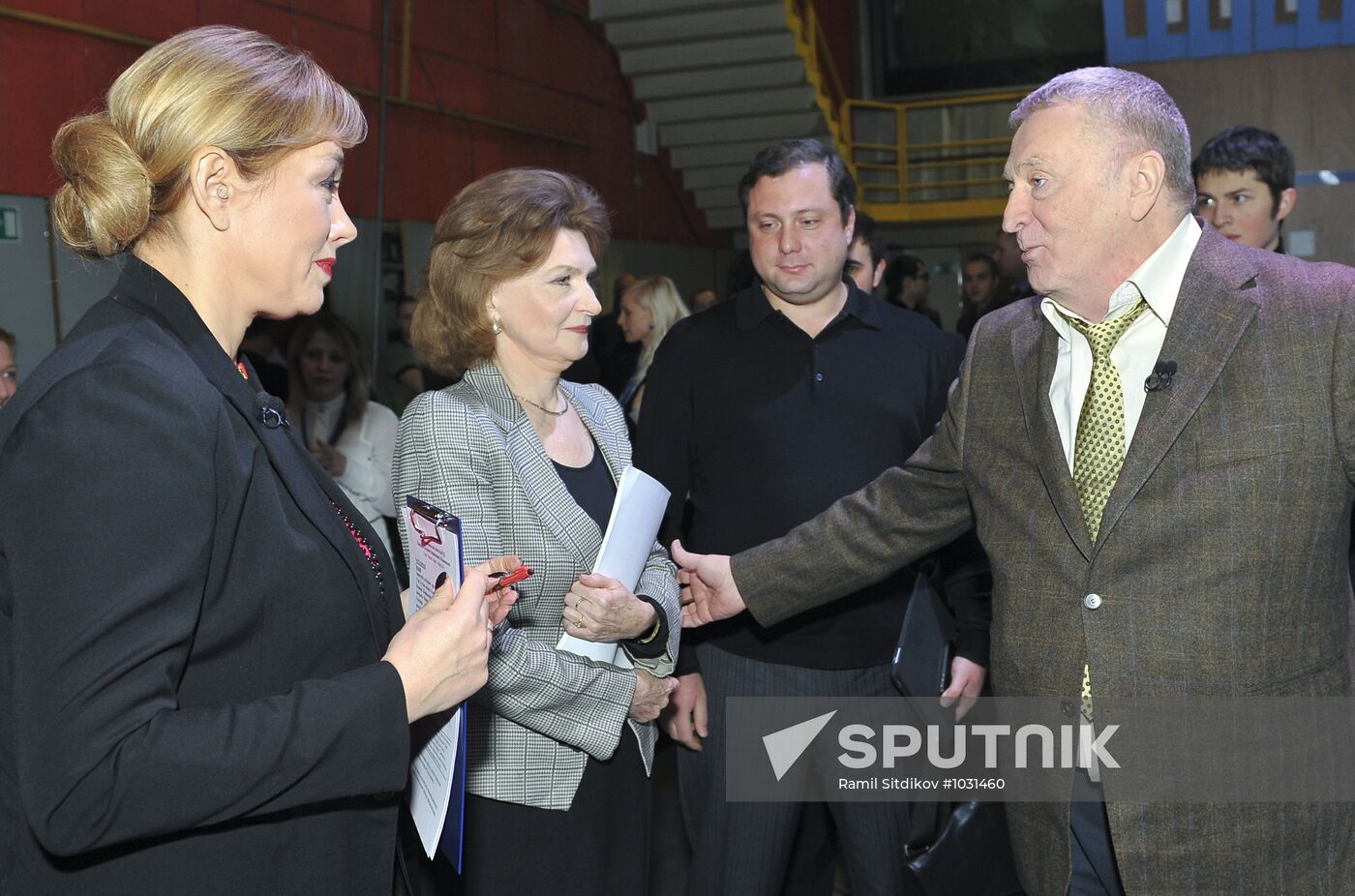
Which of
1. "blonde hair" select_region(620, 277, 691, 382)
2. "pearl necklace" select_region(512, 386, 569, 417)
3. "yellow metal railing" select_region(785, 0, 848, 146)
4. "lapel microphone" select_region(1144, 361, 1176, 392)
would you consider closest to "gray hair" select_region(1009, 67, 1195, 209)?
"lapel microphone" select_region(1144, 361, 1176, 392)

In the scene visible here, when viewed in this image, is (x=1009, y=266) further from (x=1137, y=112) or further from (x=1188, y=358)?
(x=1188, y=358)

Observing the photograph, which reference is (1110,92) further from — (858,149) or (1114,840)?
(858,149)

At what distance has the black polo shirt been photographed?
8.93 feet

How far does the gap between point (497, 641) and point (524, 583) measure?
147 mm

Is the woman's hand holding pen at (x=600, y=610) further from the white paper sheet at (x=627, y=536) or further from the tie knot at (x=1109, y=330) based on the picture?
the tie knot at (x=1109, y=330)

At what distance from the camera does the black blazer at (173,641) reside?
104cm

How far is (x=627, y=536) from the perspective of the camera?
2.14m

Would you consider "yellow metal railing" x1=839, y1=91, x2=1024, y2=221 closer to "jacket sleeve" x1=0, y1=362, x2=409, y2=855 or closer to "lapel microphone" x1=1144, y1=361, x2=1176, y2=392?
"lapel microphone" x1=1144, y1=361, x2=1176, y2=392

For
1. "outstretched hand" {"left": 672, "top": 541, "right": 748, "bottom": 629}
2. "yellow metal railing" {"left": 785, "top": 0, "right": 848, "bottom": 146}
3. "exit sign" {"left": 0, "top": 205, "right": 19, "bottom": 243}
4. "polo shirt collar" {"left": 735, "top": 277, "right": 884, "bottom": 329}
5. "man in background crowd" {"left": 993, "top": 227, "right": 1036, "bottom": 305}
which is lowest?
"outstretched hand" {"left": 672, "top": 541, "right": 748, "bottom": 629}

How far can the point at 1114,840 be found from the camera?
1811 millimetres

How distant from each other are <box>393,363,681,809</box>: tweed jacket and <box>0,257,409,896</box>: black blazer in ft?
2.40

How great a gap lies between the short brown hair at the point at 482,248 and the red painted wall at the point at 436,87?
13.7 feet

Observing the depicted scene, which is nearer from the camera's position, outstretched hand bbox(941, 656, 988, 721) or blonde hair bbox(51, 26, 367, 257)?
blonde hair bbox(51, 26, 367, 257)

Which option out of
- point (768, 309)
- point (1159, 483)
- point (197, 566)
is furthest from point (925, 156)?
point (197, 566)
